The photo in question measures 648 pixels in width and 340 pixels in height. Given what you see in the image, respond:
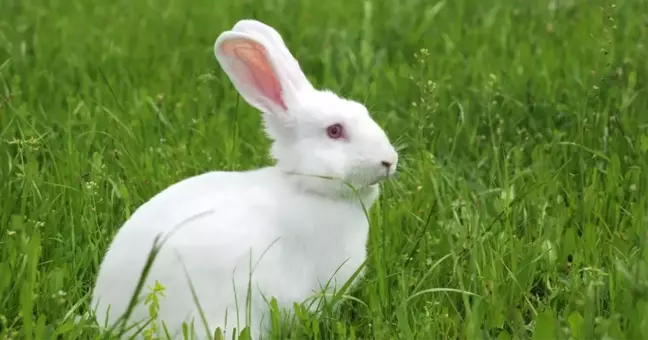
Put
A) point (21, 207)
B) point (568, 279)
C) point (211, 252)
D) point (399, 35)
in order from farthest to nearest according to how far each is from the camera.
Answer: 1. point (399, 35)
2. point (21, 207)
3. point (568, 279)
4. point (211, 252)

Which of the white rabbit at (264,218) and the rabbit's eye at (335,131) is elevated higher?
the rabbit's eye at (335,131)

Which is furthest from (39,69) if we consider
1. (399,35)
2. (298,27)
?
(399,35)

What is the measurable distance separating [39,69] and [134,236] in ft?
9.89

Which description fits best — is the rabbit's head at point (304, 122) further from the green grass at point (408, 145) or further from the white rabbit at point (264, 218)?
the green grass at point (408, 145)

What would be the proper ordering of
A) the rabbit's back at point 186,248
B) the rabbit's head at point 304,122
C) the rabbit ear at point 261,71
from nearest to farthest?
the rabbit's back at point 186,248 < the rabbit's head at point 304,122 < the rabbit ear at point 261,71

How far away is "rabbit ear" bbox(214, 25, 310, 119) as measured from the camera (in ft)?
10.6

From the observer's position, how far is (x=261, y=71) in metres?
3.28

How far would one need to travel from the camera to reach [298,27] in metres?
6.54

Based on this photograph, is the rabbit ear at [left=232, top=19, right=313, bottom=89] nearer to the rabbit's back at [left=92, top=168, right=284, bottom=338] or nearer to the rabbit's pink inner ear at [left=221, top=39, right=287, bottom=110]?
the rabbit's pink inner ear at [left=221, top=39, right=287, bottom=110]

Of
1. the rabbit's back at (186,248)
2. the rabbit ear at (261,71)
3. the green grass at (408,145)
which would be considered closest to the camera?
the rabbit's back at (186,248)

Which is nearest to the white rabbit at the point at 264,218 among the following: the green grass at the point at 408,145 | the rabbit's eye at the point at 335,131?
the rabbit's eye at the point at 335,131

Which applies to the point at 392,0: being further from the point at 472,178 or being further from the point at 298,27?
the point at 472,178

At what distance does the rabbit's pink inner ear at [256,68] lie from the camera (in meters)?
3.25

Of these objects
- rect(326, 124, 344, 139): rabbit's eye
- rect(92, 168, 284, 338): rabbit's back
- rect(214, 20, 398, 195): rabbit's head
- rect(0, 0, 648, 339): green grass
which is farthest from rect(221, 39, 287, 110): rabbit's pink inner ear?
rect(0, 0, 648, 339): green grass
